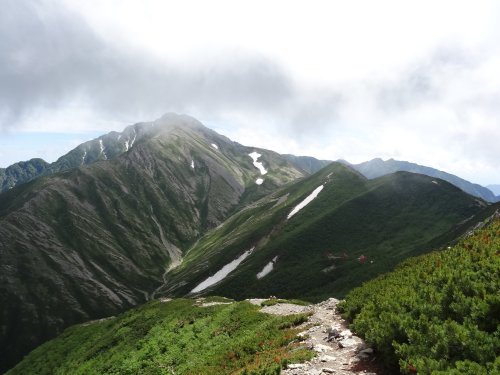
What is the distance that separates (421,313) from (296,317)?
13.8 meters

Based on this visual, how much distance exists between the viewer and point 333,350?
2094 centimetres

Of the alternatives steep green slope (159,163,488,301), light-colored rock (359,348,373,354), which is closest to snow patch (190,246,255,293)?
steep green slope (159,163,488,301)

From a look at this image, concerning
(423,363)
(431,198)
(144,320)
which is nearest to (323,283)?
(431,198)

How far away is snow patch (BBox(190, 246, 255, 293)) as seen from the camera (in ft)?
587

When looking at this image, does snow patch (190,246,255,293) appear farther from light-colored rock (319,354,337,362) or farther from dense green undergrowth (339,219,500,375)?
light-colored rock (319,354,337,362)

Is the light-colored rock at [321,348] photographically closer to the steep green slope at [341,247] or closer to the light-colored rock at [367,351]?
the light-colored rock at [367,351]

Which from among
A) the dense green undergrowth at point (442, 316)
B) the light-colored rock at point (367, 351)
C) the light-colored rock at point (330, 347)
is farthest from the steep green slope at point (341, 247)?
the light-colored rock at point (367, 351)

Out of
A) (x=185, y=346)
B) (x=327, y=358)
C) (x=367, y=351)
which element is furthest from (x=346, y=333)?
(x=185, y=346)

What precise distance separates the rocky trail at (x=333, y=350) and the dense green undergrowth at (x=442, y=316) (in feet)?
2.71

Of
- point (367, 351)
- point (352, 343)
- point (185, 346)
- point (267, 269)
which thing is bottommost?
point (267, 269)

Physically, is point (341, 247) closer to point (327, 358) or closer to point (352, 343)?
point (352, 343)

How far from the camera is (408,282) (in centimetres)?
2419

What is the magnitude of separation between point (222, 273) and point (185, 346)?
152 m

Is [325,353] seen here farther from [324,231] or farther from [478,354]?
[324,231]
